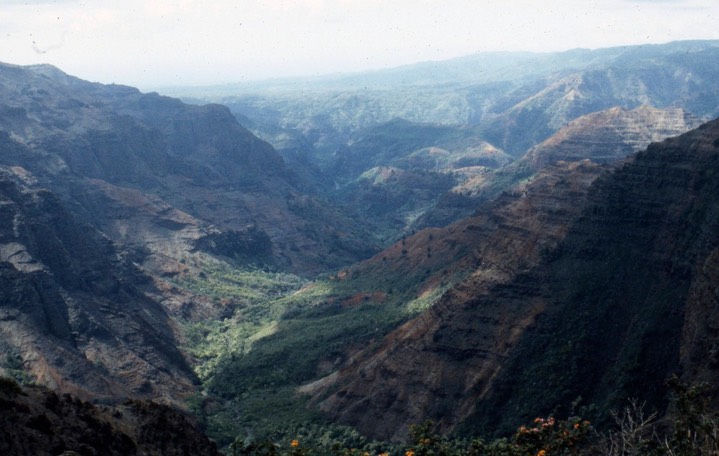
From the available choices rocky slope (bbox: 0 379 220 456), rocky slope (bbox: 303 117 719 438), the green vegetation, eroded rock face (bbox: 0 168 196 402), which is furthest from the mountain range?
rocky slope (bbox: 0 379 220 456)

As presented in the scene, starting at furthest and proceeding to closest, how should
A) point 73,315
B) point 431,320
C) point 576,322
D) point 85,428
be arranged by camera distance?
1. point 73,315
2. point 431,320
3. point 576,322
4. point 85,428

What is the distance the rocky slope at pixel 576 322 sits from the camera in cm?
7031

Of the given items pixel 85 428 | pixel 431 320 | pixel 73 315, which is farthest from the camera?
pixel 73 315

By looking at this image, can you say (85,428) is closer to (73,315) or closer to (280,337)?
(73,315)

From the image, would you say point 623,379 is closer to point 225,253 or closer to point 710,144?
point 710,144

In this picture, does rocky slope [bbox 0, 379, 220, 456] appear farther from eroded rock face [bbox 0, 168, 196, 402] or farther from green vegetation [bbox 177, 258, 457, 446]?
eroded rock face [bbox 0, 168, 196, 402]

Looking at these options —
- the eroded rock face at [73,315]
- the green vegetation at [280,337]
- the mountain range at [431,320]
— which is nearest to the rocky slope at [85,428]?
the mountain range at [431,320]

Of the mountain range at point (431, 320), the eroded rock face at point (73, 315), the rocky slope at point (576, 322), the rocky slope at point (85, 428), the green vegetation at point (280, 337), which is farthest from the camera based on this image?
the eroded rock face at point (73, 315)

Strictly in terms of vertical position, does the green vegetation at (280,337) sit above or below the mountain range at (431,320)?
below

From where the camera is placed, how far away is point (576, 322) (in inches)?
3061

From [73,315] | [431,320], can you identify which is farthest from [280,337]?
[431,320]

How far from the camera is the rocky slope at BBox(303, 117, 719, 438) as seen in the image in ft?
231

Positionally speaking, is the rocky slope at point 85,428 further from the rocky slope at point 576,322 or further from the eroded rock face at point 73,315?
the eroded rock face at point 73,315

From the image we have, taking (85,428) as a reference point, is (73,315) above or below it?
below
